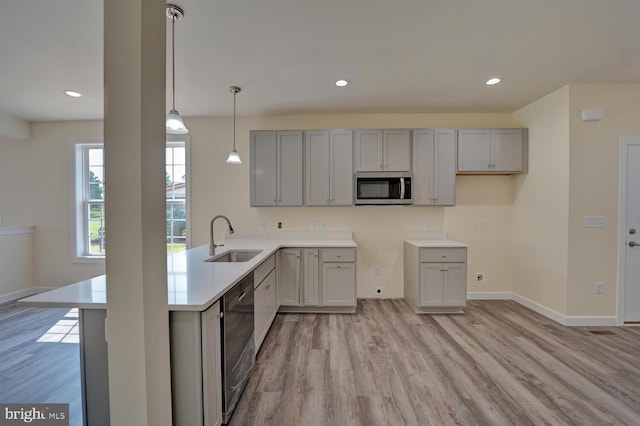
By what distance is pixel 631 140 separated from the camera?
3035 mm

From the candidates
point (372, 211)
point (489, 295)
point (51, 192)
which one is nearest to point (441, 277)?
point (489, 295)

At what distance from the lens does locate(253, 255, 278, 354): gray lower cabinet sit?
7.69 feet

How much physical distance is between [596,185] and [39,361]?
5928 mm

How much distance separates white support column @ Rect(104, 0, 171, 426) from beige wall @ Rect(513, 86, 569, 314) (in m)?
4.07

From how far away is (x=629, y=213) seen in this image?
9.95 ft

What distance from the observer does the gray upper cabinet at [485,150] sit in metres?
3.66

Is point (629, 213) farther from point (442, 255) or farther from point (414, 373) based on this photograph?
point (414, 373)

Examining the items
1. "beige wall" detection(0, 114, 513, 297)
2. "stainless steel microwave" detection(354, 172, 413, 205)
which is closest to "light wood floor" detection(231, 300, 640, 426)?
"beige wall" detection(0, 114, 513, 297)

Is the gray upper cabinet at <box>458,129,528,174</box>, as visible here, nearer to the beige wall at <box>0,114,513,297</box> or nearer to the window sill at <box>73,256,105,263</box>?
the beige wall at <box>0,114,513,297</box>

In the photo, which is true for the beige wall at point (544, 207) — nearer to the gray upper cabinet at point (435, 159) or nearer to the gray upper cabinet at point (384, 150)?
the gray upper cabinet at point (435, 159)

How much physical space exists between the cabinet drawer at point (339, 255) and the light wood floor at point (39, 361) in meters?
2.49

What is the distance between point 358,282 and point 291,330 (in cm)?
139

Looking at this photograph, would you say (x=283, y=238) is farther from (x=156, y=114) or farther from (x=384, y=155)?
(x=156, y=114)

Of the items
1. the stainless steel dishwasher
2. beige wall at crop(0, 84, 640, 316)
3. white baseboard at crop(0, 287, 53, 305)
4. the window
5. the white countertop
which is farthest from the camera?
the window
